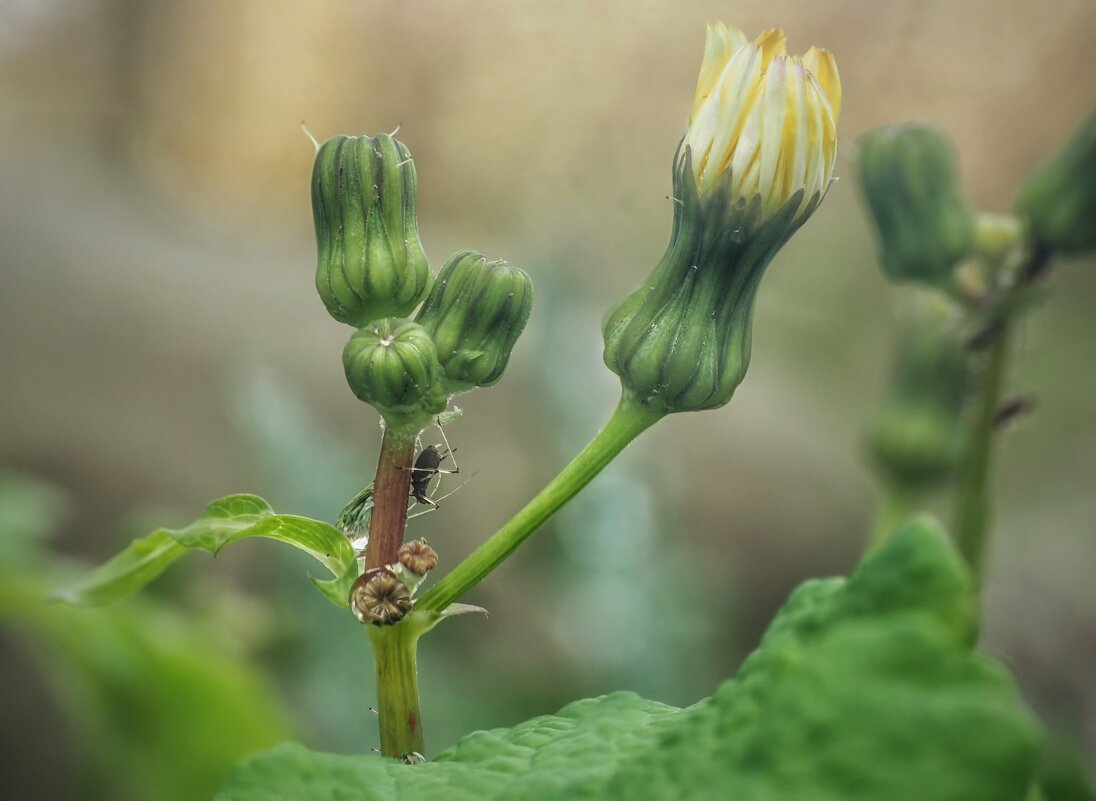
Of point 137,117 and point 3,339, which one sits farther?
point 137,117

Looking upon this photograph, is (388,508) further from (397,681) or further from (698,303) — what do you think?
(698,303)

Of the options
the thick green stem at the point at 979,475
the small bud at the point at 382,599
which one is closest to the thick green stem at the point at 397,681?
the small bud at the point at 382,599

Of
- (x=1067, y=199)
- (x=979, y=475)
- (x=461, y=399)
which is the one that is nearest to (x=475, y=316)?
(x=979, y=475)

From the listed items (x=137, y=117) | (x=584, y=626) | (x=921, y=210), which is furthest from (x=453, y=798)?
(x=137, y=117)

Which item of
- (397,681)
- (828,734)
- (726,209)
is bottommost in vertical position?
(828,734)

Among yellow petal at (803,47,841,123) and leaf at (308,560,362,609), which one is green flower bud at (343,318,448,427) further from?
yellow petal at (803,47,841,123)

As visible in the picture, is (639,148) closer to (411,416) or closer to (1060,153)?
(1060,153)

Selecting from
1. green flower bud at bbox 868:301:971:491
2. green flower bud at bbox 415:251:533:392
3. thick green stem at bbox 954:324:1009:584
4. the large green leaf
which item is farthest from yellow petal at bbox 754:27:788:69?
green flower bud at bbox 868:301:971:491
